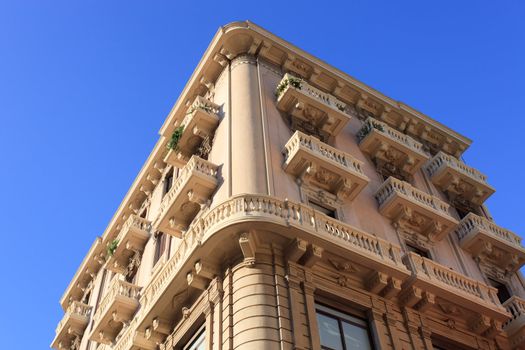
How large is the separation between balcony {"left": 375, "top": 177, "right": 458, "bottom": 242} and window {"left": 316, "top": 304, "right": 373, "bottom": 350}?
19.6 ft

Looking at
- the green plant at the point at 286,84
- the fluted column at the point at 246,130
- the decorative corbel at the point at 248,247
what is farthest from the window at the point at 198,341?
the green plant at the point at 286,84

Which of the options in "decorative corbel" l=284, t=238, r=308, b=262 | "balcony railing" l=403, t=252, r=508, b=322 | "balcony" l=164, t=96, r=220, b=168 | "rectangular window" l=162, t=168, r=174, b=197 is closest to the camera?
"decorative corbel" l=284, t=238, r=308, b=262

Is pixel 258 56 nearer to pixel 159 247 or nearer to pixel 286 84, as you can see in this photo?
pixel 286 84

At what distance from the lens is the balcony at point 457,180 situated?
90.3ft

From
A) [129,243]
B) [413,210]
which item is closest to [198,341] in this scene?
[413,210]

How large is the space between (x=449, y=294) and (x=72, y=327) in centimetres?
1957

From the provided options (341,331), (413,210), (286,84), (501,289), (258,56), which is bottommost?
(341,331)

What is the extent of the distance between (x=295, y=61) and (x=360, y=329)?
1400 cm

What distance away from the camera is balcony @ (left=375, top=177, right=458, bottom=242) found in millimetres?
22500

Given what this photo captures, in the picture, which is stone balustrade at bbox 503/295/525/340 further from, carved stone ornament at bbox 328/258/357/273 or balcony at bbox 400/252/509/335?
carved stone ornament at bbox 328/258/357/273

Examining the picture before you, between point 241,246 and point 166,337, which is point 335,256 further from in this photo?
point 166,337

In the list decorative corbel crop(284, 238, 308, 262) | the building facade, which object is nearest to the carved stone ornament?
the building facade

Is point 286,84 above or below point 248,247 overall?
above

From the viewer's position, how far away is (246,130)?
2177 centimetres
